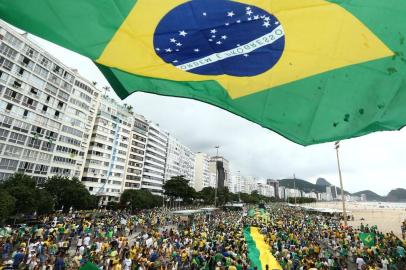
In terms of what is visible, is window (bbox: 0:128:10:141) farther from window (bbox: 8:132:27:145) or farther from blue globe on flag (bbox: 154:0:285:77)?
blue globe on flag (bbox: 154:0:285:77)

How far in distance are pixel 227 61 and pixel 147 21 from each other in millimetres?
1184

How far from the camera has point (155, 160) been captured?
93250mm

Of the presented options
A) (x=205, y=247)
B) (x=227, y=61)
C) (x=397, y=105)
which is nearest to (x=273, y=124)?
(x=227, y=61)

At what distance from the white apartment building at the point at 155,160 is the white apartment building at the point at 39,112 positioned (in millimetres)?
30242

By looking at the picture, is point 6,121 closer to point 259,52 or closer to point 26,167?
point 26,167

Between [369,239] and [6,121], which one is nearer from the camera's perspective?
[369,239]

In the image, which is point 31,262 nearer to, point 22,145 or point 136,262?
point 136,262

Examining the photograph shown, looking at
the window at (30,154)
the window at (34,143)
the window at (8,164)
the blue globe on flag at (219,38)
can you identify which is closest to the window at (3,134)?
the window at (8,164)

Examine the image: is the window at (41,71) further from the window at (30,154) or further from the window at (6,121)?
the window at (30,154)

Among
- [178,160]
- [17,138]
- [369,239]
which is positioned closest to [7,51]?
[17,138]

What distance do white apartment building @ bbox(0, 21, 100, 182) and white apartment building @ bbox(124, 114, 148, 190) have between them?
19.8 meters

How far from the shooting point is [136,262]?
14.5m

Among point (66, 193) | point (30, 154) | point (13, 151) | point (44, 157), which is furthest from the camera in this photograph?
point (44, 157)

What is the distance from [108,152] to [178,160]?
2054 inches
